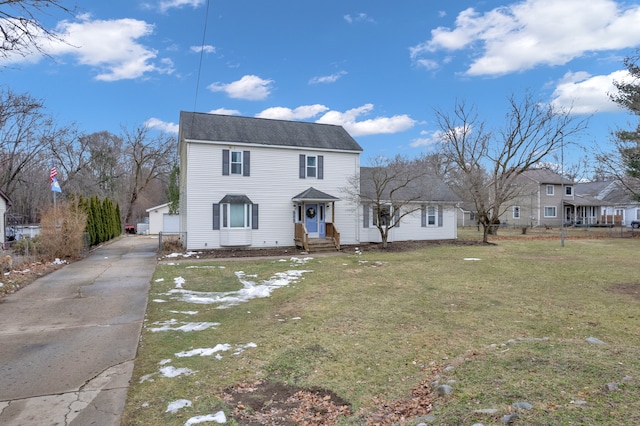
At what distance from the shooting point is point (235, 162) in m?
18.4

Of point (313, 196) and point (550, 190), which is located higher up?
point (550, 190)

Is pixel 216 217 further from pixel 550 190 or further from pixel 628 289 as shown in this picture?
pixel 550 190

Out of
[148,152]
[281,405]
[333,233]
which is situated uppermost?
[148,152]

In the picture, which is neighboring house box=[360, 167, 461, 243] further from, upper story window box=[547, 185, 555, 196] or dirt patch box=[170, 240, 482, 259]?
upper story window box=[547, 185, 555, 196]

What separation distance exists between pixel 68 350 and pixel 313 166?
51.6ft

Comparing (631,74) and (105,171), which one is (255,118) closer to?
(631,74)

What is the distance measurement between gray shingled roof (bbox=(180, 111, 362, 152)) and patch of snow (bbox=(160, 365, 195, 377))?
1456 centimetres

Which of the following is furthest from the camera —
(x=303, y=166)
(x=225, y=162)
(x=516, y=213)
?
(x=516, y=213)

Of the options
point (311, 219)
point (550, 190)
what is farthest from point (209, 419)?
point (550, 190)

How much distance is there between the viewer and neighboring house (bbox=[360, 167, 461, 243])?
838 inches

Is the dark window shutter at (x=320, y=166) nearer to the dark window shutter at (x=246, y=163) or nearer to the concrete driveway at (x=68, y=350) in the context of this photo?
the dark window shutter at (x=246, y=163)

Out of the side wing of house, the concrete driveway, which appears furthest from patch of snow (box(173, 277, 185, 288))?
the side wing of house

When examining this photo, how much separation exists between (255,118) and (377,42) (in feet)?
24.1

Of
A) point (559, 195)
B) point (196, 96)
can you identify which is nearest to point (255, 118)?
point (196, 96)
